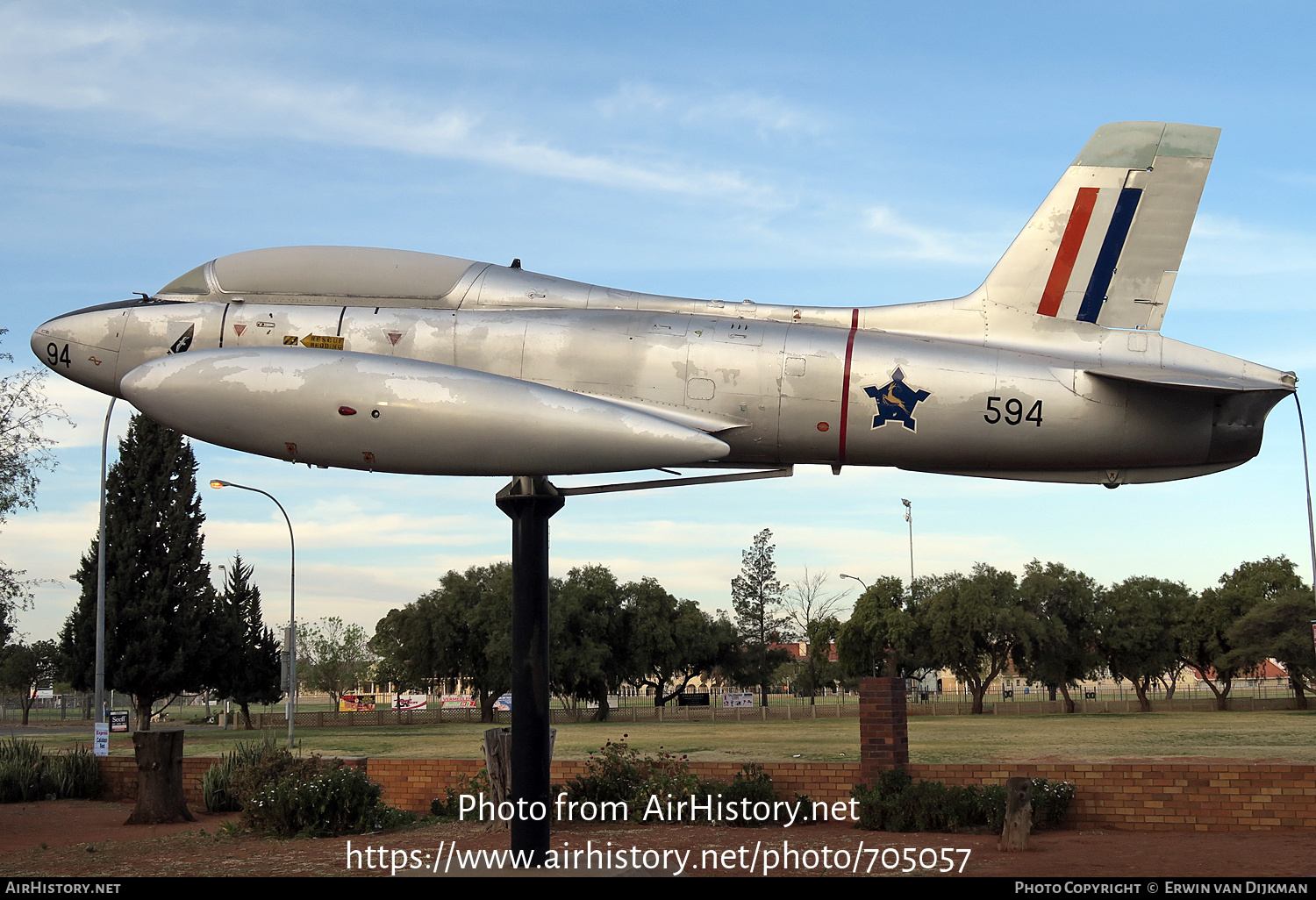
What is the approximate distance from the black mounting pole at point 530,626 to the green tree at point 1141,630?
61.0m

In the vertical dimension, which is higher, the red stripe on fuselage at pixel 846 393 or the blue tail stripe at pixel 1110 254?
the blue tail stripe at pixel 1110 254

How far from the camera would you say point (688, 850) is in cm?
1323

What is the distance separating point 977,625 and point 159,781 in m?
51.7

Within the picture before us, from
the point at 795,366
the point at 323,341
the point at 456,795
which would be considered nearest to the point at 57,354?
the point at 323,341

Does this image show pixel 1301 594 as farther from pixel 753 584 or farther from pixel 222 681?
pixel 222 681

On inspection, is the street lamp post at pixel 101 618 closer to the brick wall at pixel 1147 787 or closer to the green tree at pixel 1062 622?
the brick wall at pixel 1147 787

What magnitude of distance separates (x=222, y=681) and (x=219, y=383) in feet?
159

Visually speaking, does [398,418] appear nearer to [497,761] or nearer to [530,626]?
[530,626]

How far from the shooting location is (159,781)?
16.8 meters

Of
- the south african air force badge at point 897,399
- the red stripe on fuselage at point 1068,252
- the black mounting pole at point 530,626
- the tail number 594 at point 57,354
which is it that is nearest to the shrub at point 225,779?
the black mounting pole at point 530,626

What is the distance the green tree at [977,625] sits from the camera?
61406 mm

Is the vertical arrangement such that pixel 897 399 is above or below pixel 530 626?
above

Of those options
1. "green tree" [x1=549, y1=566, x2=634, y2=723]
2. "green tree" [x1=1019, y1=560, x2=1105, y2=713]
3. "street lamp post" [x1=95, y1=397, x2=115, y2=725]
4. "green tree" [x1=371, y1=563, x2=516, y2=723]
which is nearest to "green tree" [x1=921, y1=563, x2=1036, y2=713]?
"green tree" [x1=1019, y1=560, x2=1105, y2=713]

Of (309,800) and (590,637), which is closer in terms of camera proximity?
(309,800)
